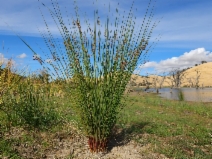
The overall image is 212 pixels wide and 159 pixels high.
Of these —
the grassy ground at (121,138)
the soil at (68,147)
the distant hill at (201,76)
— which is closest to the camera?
the soil at (68,147)

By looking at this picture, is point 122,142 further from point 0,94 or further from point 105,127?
point 0,94

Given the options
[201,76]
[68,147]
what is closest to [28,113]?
[68,147]

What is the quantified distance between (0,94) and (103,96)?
3469 millimetres

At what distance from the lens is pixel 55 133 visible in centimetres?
593

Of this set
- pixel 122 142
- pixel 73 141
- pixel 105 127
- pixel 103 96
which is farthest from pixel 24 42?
pixel 122 142

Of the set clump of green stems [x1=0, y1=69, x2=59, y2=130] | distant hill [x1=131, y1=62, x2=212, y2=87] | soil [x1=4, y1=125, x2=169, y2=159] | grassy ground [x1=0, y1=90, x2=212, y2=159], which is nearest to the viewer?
soil [x1=4, y1=125, x2=169, y2=159]

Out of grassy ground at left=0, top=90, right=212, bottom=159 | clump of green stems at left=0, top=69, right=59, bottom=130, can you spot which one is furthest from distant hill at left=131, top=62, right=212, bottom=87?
clump of green stems at left=0, top=69, right=59, bottom=130

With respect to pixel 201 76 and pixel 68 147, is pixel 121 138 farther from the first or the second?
pixel 201 76

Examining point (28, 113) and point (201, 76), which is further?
point (201, 76)

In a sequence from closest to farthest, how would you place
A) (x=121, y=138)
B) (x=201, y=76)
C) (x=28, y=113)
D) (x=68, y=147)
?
(x=68, y=147) < (x=121, y=138) < (x=28, y=113) < (x=201, y=76)

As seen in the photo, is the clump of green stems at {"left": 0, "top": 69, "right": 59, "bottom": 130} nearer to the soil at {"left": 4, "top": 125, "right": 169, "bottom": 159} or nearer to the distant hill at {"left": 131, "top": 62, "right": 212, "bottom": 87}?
the soil at {"left": 4, "top": 125, "right": 169, "bottom": 159}

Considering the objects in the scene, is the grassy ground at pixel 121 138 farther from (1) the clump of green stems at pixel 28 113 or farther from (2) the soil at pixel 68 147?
(1) the clump of green stems at pixel 28 113

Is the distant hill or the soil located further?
the distant hill

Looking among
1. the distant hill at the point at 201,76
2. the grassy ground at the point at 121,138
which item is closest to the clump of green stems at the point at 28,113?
the grassy ground at the point at 121,138
